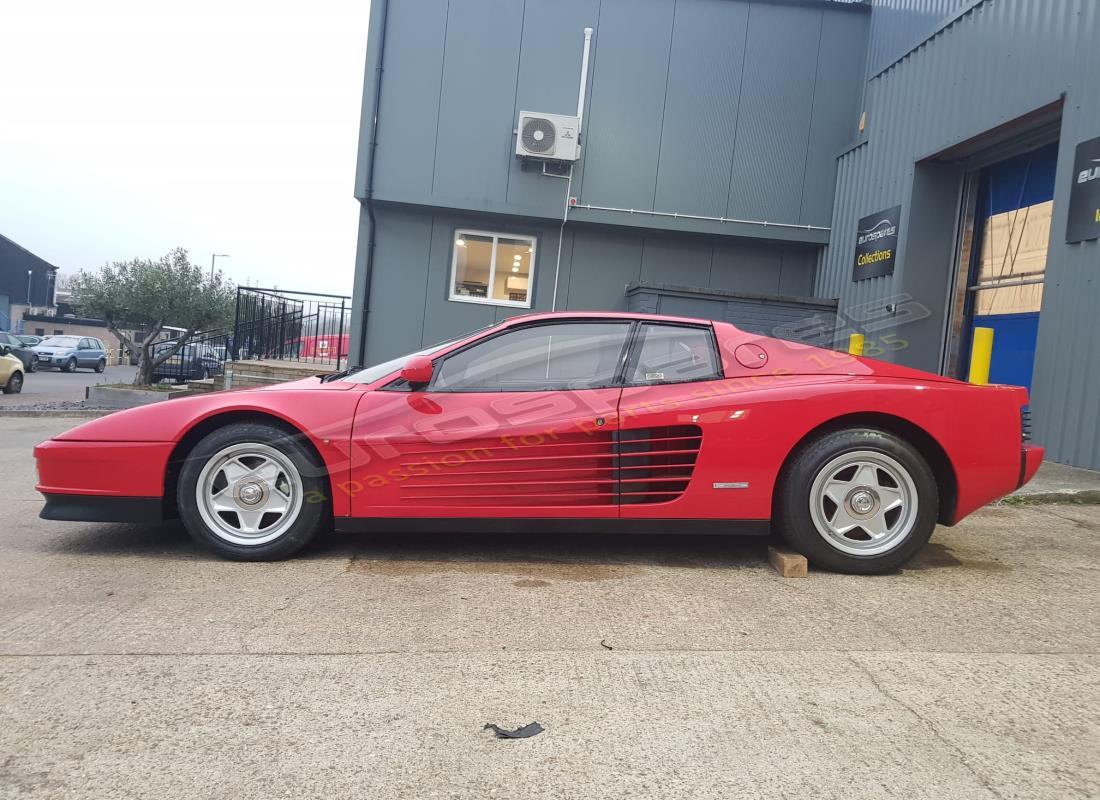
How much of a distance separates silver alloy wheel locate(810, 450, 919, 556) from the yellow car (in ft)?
64.3

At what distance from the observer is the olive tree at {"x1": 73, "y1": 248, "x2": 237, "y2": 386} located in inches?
674

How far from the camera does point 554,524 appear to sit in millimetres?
3510

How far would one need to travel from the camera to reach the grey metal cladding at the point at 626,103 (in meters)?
10.7

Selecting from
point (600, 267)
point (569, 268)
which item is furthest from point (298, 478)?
point (600, 267)

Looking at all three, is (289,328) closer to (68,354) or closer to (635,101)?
(635,101)

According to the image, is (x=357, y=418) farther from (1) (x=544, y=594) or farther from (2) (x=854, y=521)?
(2) (x=854, y=521)

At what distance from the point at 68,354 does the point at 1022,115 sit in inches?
1349

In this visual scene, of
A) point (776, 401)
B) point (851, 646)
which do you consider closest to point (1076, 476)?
point (776, 401)

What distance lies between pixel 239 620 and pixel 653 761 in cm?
170

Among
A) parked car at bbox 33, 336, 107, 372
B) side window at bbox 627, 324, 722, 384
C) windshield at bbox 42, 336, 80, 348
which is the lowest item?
parked car at bbox 33, 336, 107, 372

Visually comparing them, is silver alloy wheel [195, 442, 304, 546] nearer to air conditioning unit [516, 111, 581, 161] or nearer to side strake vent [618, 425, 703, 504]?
side strake vent [618, 425, 703, 504]

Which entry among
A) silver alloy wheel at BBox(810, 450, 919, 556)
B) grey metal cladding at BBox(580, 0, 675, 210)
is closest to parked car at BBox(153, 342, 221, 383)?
grey metal cladding at BBox(580, 0, 675, 210)

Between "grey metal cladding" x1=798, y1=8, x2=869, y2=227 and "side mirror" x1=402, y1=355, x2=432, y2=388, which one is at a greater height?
"grey metal cladding" x1=798, y1=8, x2=869, y2=227

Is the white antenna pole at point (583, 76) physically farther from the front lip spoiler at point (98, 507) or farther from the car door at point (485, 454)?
the front lip spoiler at point (98, 507)
